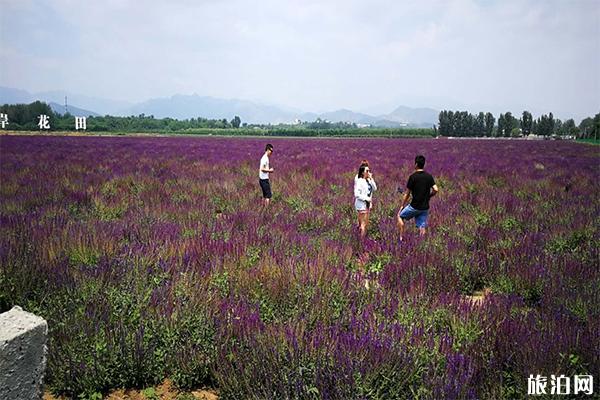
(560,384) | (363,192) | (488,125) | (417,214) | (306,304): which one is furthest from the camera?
(488,125)

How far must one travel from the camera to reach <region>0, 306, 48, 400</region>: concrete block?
6.49 feet

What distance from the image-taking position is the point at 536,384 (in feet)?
7.80

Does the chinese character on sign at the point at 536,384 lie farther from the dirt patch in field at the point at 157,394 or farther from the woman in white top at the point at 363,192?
the woman in white top at the point at 363,192

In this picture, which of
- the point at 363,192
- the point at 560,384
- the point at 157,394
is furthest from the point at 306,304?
the point at 363,192

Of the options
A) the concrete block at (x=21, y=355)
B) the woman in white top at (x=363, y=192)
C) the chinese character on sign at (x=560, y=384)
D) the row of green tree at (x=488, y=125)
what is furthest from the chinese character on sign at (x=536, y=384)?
the row of green tree at (x=488, y=125)

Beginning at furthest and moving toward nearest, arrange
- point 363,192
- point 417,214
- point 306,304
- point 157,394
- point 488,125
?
point 488,125 → point 363,192 → point 417,214 → point 306,304 → point 157,394

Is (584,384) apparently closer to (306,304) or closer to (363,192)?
(306,304)

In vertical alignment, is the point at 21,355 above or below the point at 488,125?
below

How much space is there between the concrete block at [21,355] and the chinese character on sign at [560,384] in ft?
9.59

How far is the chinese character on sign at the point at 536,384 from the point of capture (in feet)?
7.68

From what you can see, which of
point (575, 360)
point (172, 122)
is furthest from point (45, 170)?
point (172, 122)

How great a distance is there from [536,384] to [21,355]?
2932mm

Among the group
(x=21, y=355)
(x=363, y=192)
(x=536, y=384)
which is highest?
(x=363, y=192)

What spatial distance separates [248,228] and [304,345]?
150 inches
